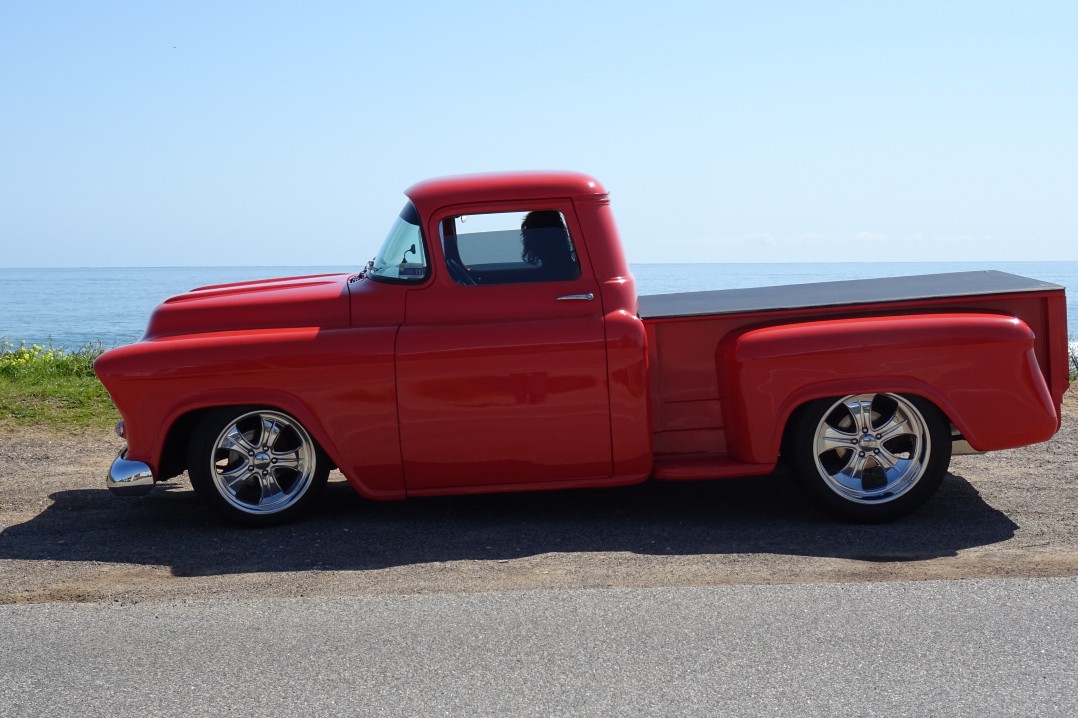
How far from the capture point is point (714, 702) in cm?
357

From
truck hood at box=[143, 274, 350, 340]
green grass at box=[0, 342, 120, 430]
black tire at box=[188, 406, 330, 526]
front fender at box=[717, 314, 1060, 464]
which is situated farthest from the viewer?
green grass at box=[0, 342, 120, 430]

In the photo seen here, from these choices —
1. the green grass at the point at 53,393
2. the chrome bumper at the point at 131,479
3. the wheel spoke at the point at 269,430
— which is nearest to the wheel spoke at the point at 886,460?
the wheel spoke at the point at 269,430

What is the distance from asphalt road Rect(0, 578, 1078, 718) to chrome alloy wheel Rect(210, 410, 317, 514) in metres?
1.41

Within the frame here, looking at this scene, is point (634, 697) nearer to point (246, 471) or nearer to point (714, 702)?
point (714, 702)

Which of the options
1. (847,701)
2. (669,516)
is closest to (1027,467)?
(669,516)

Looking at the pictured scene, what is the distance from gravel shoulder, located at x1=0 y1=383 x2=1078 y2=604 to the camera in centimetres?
510

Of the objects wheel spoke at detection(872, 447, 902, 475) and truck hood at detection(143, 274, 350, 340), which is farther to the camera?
truck hood at detection(143, 274, 350, 340)

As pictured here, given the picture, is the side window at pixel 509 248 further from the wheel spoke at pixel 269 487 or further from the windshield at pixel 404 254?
the wheel spoke at pixel 269 487

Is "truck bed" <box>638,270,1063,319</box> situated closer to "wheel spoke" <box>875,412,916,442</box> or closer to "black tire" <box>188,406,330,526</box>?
"wheel spoke" <box>875,412,916,442</box>

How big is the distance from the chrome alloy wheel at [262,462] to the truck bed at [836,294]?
208 cm

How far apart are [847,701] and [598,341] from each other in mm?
2710

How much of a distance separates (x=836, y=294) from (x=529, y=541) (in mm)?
2590

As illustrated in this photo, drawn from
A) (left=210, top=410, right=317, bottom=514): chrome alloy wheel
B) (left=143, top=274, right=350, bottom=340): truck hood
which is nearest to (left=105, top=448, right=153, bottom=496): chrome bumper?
(left=210, top=410, right=317, bottom=514): chrome alloy wheel

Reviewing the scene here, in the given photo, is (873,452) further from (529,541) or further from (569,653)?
(569,653)
